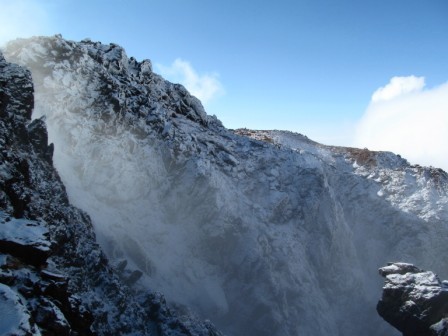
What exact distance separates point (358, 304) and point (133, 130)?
3801 centimetres

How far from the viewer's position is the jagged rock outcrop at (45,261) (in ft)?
49.7

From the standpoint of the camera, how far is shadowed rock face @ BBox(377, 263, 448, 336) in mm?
34344

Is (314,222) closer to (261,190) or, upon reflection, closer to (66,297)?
(261,190)

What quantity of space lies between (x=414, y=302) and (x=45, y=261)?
103ft

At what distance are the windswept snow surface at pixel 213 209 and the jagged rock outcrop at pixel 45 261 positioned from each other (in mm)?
8812

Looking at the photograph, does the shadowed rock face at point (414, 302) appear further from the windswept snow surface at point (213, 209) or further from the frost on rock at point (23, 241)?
the frost on rock at point (23, 241)

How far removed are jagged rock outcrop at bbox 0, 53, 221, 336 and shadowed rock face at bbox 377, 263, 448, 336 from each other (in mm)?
17003

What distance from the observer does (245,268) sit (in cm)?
4778

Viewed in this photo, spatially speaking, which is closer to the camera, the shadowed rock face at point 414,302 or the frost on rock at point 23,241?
the frost on rock at point 23,241

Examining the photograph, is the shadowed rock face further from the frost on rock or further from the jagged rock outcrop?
the frost on rock

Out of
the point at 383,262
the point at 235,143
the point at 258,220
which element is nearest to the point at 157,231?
the point at 258,220

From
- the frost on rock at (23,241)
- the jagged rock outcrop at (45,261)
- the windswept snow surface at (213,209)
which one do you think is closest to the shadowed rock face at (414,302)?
the windswept snow surface at (213,209)

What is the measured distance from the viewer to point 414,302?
35.8m

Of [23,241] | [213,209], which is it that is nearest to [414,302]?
[213,209]
